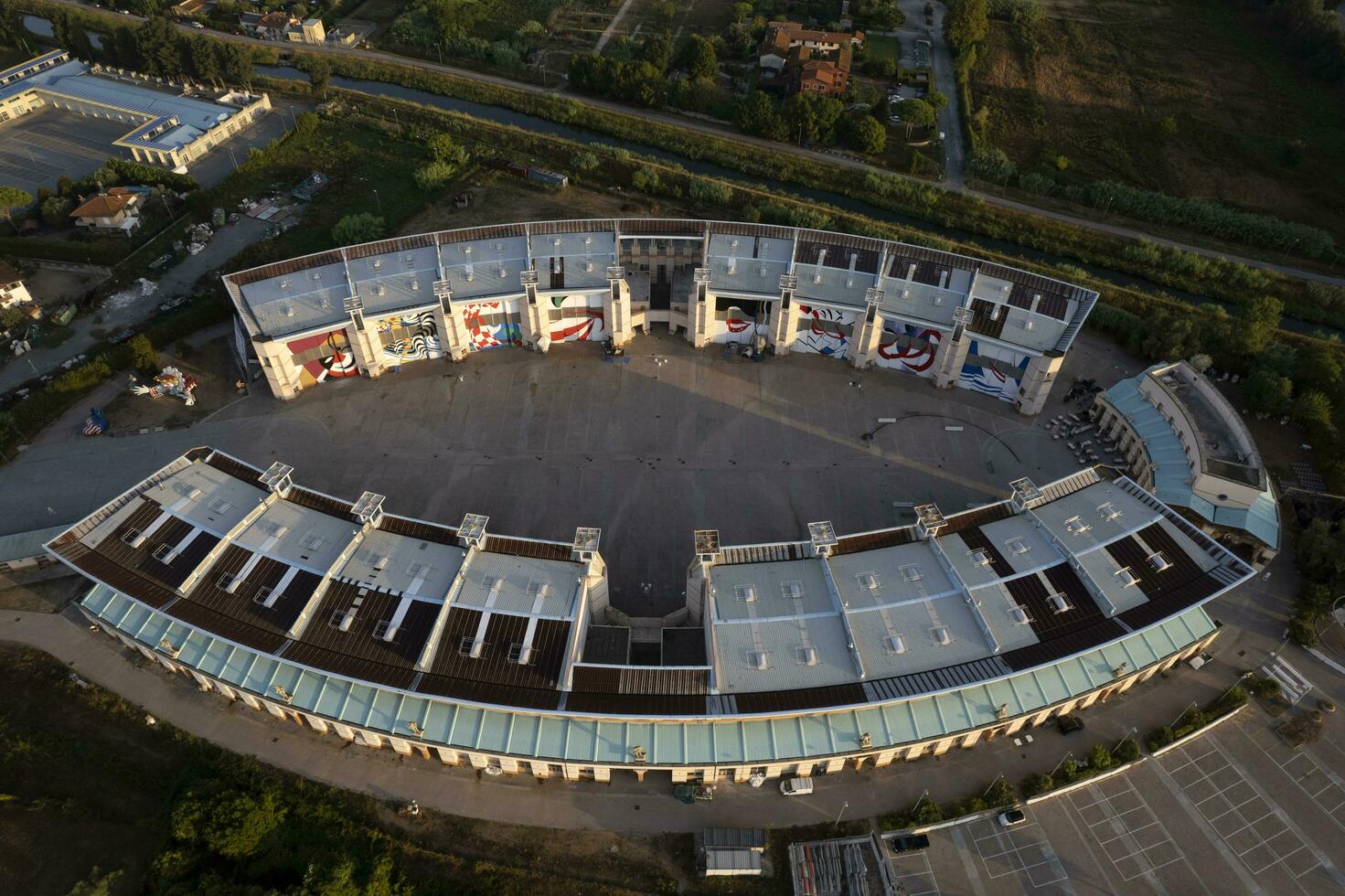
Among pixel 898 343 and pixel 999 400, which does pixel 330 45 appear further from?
pixel 999 400

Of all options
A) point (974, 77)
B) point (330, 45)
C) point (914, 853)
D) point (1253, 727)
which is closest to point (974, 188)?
point (974, 77)

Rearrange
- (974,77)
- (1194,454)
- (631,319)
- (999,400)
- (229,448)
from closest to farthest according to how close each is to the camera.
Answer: (1194,454) → (229,448) → (999,400) → (631,319) → (974,77)

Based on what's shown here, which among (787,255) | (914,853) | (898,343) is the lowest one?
(914,853)

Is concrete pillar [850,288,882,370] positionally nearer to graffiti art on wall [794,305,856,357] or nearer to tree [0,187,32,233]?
graffiti art on wall [794,305,856,357]

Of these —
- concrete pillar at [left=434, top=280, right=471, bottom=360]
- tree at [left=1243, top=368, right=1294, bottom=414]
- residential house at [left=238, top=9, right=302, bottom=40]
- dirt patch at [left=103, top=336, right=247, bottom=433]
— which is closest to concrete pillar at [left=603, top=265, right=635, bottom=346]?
concrete pillar at [left=434, top=280, right=471, bottom=360]

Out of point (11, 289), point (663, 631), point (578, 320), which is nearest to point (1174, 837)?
point (663, 631)
